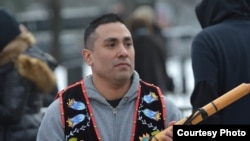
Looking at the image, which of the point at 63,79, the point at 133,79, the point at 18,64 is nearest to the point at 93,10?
the point at 63,79

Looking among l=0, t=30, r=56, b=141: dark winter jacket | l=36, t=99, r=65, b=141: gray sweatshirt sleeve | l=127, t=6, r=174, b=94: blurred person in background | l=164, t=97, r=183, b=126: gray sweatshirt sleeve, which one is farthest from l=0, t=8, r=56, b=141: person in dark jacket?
l=127, t=6, r=174, b=94: blurred person in background

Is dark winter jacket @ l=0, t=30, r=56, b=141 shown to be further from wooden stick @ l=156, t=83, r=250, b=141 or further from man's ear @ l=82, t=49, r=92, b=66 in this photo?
wooden stick @ l=156, t=83, r=250, b=141

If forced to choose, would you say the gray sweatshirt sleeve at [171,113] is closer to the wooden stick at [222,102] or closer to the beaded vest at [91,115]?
the beaded vest at [91,115]

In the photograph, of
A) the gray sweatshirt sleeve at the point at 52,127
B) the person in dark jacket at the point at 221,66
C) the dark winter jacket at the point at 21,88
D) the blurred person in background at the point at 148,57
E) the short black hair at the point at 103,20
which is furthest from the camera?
the blurred person in background at the point at 148,57

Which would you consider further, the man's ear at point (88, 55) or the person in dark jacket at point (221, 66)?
the person in dark jacket at point (221, 66)

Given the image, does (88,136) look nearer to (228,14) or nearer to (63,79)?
(228,14)

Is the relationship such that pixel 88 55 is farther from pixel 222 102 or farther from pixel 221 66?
pixel 222 102

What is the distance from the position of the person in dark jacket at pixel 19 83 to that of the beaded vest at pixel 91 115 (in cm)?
207

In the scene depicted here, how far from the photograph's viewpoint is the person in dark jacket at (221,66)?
637cm

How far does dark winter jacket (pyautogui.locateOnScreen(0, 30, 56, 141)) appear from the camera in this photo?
809 cm

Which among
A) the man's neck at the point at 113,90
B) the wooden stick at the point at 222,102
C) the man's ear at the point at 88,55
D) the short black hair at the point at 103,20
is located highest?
the short black hair at the point at 103,20

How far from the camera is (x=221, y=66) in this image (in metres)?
6.46

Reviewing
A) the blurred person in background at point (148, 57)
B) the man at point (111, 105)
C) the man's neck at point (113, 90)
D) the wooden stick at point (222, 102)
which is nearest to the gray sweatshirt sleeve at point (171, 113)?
the man at point (111, 105)

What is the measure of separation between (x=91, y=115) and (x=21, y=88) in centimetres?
234
